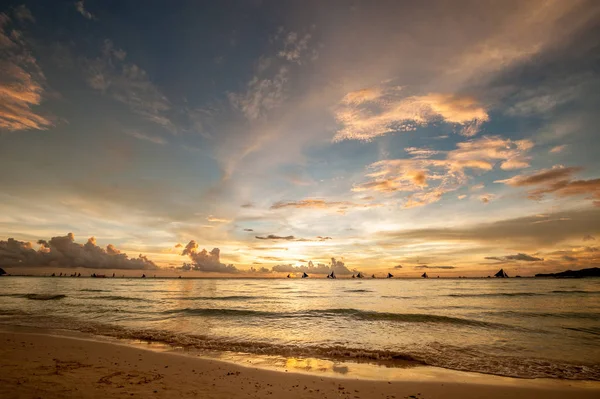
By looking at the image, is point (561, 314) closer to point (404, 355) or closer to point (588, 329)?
point (588, 329)

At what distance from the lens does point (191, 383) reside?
10586 mm

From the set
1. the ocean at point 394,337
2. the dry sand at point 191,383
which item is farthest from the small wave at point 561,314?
the dry sand at point 191,383

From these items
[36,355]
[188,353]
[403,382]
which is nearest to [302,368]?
[403,382]

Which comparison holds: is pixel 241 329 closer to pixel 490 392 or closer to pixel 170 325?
pixel 170 325

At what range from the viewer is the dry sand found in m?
9.36

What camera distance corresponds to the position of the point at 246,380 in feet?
36.8

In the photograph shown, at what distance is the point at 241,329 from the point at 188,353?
33.1 ft

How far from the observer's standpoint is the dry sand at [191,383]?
936 cm

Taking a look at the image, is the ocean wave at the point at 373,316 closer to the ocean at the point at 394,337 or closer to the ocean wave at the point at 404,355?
the ocean at the point at 394,337

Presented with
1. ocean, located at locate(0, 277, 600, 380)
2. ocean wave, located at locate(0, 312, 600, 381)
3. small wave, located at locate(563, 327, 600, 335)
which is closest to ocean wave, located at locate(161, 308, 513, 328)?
ocean, located at locate(0, 277, 600, 380)

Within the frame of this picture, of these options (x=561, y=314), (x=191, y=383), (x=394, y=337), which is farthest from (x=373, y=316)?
(x=191, y=383)

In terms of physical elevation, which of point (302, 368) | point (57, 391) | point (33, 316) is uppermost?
point (57, 391)

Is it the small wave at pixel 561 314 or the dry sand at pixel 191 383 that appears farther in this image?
the small wave at pixel 561 314

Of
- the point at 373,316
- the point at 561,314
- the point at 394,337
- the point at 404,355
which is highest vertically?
the point at 404,355
